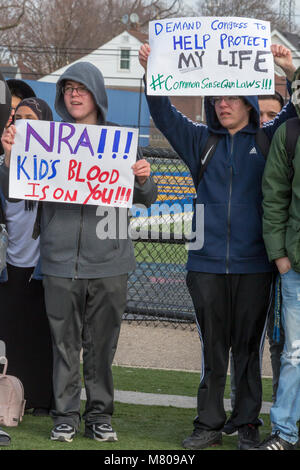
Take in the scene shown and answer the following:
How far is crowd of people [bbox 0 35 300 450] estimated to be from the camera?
473 cm

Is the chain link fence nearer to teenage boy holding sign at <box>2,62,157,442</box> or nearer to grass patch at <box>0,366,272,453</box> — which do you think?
grass patch at <box>0,366,272,453</box>

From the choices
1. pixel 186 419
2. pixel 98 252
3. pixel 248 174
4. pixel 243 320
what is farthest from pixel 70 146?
pixel 186 419

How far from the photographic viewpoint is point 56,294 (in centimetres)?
483

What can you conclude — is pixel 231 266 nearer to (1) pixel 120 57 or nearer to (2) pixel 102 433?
(2) pixel 102 433

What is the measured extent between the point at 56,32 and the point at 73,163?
2115 inches

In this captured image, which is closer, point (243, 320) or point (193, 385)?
point (243, 320)

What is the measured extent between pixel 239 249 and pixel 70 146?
110 centimetres

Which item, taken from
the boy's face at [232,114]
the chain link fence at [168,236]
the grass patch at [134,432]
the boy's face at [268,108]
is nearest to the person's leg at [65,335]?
the grass patch at [134,432]

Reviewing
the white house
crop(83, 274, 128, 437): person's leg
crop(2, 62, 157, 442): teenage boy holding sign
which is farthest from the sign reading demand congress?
the white house

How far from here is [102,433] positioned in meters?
4.82

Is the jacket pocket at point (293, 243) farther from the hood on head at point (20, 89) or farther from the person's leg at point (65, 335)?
the hood on head at point (20, 89)

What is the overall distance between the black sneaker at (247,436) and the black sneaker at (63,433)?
2.99ft

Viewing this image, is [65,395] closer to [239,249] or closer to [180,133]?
[239,249]

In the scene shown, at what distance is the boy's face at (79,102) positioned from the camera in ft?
15.9
